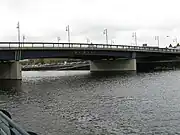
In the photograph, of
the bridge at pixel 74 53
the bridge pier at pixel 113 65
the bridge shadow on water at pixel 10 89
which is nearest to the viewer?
the bridge shadow on water at pixel 10 89

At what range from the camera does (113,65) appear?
12575 cm

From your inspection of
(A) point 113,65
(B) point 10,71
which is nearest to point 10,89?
(B) point 10,71

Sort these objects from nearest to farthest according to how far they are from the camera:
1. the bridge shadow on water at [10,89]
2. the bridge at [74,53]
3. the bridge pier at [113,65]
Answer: the bridge shadow on water at [10,89], the bridge at [74,53], the bridge pier at [113,65]

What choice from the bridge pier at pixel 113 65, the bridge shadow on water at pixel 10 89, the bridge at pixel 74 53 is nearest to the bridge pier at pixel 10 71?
the bridge at pixel 74 53

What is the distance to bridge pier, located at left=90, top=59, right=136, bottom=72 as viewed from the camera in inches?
4651

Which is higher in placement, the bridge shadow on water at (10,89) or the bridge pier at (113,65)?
the bridge pier at (113,65)

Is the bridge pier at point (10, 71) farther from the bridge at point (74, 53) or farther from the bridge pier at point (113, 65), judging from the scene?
the bridge pier at point (113, 65)

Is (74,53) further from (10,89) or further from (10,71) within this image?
(10,89)

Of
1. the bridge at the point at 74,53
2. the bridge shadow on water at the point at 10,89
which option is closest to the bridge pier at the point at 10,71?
the bridge at the point at 74,53

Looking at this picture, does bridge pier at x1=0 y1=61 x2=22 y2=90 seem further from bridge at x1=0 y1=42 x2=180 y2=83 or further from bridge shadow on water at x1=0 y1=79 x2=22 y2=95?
bridge shadow on water at x1=0 y1=79 x2=22 y2=95

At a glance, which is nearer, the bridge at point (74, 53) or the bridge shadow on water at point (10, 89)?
the bridge shadow on water at point (10, 89)

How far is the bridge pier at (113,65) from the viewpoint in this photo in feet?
388

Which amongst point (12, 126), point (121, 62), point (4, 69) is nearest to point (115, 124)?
point (12, 126)

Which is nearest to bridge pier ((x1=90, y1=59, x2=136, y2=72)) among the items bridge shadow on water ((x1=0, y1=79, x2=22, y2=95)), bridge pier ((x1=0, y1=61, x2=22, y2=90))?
bridge pier ((x1=0, y1=61, x2=22, y2=90))
